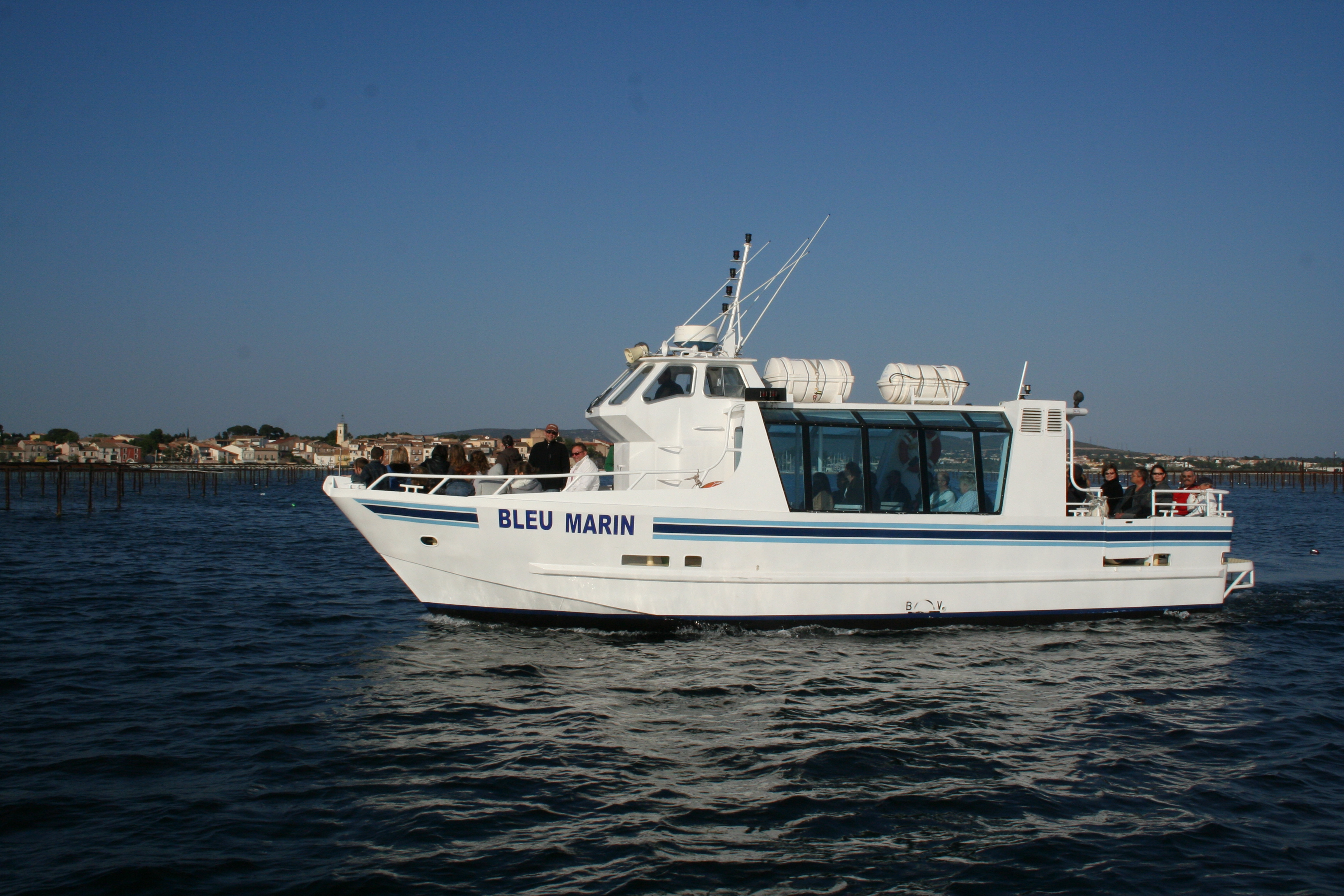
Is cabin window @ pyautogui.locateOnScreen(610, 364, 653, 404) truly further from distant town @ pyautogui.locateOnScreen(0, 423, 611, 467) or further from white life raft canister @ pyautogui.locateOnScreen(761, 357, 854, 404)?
distant town @ pyautogui.locateOnScreen(0, 423, 611, 467)

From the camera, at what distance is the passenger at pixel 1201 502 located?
45.4 ft

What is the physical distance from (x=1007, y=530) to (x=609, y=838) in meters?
8.63

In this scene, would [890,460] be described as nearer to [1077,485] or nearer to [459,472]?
[1077,485]

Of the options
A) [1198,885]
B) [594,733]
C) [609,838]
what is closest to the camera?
[1198,885]

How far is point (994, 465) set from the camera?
13.1 metres

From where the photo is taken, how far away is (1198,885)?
5.54 m

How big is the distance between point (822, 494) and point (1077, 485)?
4624mm

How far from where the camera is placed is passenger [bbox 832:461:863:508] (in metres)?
12.3

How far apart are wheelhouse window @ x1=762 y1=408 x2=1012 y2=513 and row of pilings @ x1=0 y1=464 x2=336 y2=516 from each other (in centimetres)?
3975

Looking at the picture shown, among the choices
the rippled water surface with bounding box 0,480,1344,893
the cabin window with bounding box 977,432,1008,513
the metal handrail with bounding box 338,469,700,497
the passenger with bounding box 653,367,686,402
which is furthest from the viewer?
→ the passenger with bounding box 653,367,686,402

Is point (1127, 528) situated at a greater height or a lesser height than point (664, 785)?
greater

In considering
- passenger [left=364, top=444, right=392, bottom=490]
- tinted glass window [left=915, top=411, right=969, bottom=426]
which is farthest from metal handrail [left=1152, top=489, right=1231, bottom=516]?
passenger [left=364, top=444, right=392, bottom=490]

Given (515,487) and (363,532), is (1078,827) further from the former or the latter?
(363,532)

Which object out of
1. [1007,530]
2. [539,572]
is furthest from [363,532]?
[1007,530]
